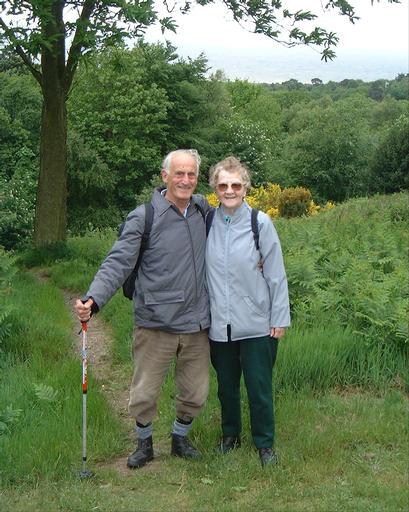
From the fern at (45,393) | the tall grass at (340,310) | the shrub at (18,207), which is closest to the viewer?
the fern at (45,393)

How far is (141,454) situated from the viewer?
5055mm

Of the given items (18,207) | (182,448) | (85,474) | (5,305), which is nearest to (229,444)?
(182,448)

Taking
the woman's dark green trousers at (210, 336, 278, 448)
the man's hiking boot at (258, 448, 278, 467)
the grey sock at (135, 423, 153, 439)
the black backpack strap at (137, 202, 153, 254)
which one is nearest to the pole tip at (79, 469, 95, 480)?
the grey sock at (135, 423, 153, 439)

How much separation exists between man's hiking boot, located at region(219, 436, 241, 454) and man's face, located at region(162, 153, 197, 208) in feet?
5.70

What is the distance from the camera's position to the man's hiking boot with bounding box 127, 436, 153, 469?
16.4ft

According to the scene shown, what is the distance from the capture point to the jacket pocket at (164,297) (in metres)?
4.72

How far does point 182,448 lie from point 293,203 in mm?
20572

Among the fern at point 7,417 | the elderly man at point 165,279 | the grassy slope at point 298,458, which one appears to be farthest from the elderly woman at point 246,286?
the fern at point 7,417

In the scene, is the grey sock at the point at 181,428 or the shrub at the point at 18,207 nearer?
the grey sock at the point at 181,428

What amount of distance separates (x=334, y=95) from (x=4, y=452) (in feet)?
404

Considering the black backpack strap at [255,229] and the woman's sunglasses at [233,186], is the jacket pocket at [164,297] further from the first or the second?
the woman's sunglasses at [233,186]

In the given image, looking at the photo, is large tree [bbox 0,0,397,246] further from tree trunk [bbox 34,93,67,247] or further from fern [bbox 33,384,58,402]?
fern [bbox 33,384,58,402]

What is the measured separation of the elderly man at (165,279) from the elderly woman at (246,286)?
4.2 inches

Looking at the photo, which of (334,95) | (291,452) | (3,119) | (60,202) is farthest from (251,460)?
(334,95)
